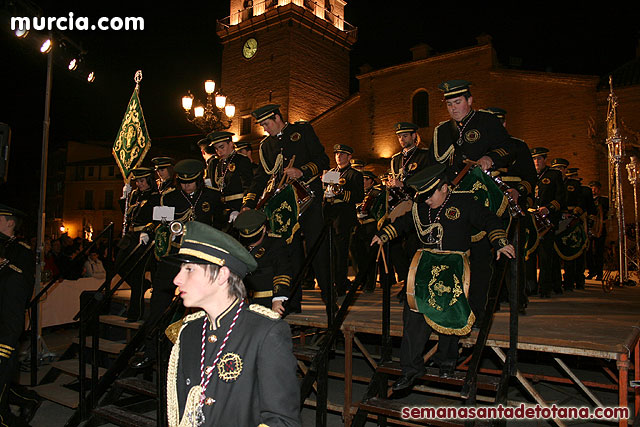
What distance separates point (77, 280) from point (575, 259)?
10.3 metres

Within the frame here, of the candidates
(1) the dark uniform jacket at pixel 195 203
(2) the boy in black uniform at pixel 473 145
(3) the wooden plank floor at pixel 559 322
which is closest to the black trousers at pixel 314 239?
(3) the wooden plank floor at pixel 559 322

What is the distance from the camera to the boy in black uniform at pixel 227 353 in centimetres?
239

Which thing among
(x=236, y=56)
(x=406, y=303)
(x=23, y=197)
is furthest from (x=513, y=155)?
(x=23, y=197)

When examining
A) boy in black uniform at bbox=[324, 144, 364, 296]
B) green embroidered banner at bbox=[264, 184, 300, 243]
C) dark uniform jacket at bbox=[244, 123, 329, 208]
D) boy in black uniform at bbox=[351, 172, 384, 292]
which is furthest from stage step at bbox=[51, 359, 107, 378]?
boy in black uniform at bbox=[351, 172, 384, 292]

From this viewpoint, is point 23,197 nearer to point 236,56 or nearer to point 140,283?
point 236,56

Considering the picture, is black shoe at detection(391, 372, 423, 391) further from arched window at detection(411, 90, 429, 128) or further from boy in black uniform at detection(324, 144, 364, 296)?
arched window at detection(411, 90, 429, 128)

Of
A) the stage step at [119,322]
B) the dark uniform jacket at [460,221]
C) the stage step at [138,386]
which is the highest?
the dark uniform jacket at [460,221]

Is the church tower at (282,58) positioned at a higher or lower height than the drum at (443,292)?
higher

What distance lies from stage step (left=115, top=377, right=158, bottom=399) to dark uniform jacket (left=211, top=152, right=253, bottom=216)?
277 centimetres

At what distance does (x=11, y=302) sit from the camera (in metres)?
5.04

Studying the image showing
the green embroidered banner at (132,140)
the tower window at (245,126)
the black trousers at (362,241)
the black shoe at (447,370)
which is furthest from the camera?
the tower window at (245,126)

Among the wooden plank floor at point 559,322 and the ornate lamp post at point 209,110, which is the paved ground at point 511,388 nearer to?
the wooden plank floor at point 559,322

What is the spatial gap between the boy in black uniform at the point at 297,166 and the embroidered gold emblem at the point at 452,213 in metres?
2.10

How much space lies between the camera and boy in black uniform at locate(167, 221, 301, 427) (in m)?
2.39
